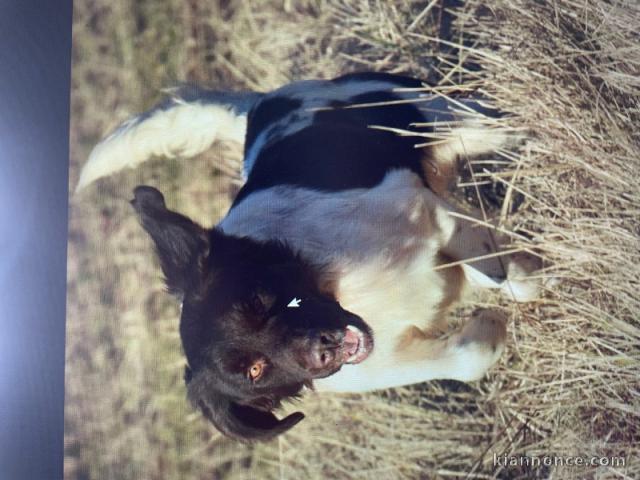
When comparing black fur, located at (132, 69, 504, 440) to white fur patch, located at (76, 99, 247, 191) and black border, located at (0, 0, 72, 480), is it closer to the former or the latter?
white fur patch, located at (76, 99, 247, 191)

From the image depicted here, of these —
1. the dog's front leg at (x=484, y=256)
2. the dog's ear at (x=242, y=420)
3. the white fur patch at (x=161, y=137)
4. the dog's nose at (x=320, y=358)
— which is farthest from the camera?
the white fur patch at (x=161, y=137)

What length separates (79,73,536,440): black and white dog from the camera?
169 centimetres

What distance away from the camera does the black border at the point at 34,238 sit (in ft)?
6.49

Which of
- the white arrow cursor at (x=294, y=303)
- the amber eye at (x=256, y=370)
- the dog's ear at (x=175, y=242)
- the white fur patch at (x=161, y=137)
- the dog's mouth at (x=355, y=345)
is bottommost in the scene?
the dog's mouth at (x=355, y=345)

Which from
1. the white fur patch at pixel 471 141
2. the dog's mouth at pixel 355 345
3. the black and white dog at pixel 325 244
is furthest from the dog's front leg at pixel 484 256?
the dog's mouth at pixel 355 345

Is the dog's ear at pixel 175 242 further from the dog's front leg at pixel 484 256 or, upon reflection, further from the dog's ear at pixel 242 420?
the dog's front leg at pixel 484 256

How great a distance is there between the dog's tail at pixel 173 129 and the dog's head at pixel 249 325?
0.23m

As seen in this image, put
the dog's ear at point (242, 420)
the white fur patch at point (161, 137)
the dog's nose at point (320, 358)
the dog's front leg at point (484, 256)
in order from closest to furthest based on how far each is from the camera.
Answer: the dog's nose at point (320, 358) → the dog's ear at point (242, 420) → the dog's front leg at point (484, 256) → the white fur patch at point (161, 137)

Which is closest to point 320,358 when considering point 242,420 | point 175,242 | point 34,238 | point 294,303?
point 294,303

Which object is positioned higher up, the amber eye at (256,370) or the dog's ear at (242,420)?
the amber eye at (256,370)

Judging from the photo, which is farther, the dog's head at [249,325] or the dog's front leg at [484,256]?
the dog's front leg at [484,256]

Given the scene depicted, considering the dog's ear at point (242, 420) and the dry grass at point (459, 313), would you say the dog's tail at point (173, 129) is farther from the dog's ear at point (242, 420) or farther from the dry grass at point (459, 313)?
the dog's ear at point (242, 420)

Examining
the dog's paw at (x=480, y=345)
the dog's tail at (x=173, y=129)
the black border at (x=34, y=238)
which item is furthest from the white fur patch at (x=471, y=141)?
the black border at (x=34, y=238)

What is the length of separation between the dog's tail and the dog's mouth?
2.07ft
